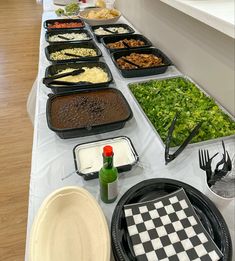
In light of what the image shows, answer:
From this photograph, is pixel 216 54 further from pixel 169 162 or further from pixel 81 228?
pixel 81 228

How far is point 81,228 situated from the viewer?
0.62 metres

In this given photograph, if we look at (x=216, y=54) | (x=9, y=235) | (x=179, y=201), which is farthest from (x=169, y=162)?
(x=9, y=235)

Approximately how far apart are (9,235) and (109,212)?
0.90 m

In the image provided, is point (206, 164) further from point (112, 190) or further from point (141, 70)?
point (141, 70)

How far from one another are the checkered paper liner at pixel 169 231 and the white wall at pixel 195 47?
0.54m

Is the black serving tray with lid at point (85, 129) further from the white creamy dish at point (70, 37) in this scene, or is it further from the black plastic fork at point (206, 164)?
the white creamy dish at point (70, 37)

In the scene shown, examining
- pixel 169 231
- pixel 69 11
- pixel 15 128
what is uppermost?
pixel 69 11

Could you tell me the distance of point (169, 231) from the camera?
2.00 feet

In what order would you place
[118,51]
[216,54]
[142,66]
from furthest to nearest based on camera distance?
[118,51] < [142,66] < [216,54]

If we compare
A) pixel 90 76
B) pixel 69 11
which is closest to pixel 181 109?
pixel 90 76

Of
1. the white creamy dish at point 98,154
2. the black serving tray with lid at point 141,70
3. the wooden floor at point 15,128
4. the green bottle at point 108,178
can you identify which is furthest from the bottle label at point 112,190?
the wooden floor at point 15,128

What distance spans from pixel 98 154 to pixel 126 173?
11cm

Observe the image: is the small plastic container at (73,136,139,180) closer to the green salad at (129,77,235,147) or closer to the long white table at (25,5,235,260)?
the long white table at (25,5,235,260)

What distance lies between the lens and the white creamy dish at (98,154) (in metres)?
0.77
